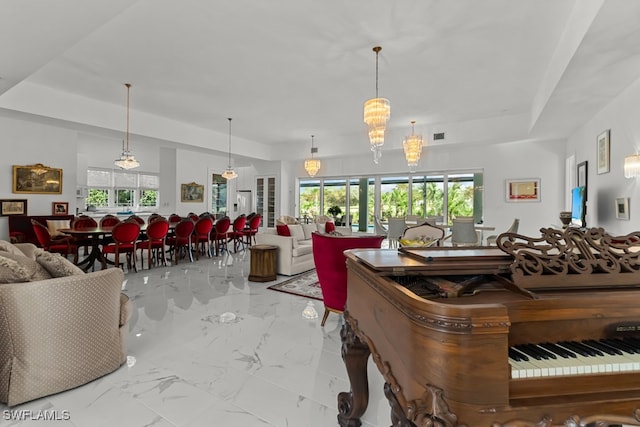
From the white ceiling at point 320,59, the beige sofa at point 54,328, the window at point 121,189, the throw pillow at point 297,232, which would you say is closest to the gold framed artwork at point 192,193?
the white ceiling at point 320,59

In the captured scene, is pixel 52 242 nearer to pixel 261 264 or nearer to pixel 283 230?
pixel 261 264

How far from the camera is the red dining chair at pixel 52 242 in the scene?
17.8 ft

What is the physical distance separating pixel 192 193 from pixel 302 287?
6.34 meters

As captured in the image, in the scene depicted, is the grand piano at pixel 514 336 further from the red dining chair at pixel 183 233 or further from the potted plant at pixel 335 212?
the potted plant at pixel 335 212

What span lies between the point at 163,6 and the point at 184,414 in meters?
3.65

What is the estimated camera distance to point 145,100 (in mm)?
6250

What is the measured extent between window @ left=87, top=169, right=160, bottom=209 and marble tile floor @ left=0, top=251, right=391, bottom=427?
965cm

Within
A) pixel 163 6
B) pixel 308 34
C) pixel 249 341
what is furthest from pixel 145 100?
pixel 249 341

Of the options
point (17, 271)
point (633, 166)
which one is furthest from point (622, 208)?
point (17, 271)

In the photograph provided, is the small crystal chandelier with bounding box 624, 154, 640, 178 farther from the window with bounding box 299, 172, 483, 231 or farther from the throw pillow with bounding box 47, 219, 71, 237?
the throw pillow with bounding box 47, 219, 71, 237

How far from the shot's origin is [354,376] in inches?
71.6

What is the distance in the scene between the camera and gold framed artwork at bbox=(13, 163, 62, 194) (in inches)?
258

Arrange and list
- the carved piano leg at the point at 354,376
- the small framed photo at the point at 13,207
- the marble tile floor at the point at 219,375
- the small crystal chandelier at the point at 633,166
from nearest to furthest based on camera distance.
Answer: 1. the carved piano leg at the point at 354,376
2. the marble tile floor at the point at 219,375
3. the small crystal chandelier at the point at 633,166
4. the small framed photo at the point at 13,207

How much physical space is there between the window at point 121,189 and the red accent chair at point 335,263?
11.5 m
